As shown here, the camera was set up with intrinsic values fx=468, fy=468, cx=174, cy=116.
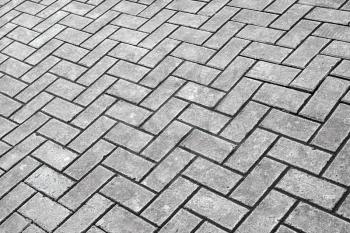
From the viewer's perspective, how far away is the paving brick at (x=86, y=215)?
9.38 ft

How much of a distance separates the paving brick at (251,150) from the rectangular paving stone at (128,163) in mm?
555

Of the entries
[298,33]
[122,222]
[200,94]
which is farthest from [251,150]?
[298,33]

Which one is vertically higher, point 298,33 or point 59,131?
point 298,33

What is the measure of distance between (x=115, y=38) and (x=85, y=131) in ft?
4.00

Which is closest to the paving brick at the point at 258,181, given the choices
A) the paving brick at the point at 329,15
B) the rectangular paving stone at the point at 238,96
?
the rectangular paving stone at the point at 238,96

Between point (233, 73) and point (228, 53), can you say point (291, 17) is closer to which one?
point (228, 53)

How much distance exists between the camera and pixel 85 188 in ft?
10.1

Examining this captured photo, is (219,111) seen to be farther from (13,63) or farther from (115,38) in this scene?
(13,63)

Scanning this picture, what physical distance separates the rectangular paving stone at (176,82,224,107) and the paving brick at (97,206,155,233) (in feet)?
3.42

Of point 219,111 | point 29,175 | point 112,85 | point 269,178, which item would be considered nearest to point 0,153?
point 29,175

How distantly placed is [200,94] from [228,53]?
526mm

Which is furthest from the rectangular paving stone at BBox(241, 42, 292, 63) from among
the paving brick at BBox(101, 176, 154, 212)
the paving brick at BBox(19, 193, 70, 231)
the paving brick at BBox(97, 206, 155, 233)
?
the paving brick at BBox(19, 193, 70, 231)

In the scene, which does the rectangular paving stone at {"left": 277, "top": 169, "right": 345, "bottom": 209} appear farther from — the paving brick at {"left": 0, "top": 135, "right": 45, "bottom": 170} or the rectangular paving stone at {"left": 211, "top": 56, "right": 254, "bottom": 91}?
the paving brick at {"left": 0, "top": 135, "right": 45, "bottom": 170}

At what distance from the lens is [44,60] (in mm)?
4352
